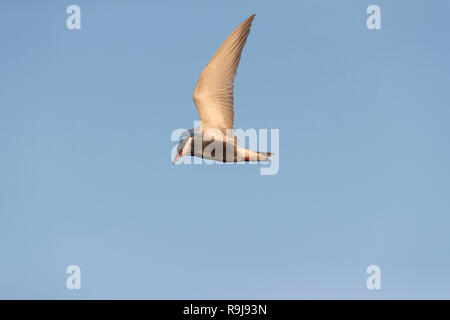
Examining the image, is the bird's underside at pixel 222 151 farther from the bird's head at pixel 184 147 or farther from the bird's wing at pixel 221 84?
the bird's wing at pixel 221 84

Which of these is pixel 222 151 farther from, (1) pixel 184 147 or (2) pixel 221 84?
Answer: (2) pixel 221 84

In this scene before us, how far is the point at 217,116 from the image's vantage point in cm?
1217

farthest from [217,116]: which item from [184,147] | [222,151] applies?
[184,147]

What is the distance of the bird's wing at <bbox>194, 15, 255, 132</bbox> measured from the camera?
11.5m

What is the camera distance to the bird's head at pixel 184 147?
39.0ft

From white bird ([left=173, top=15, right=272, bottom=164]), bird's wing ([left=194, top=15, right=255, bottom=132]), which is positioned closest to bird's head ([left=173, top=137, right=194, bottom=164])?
white bird ([left=173, top=15, right=272, bottom=164])

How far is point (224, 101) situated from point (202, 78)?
33.9 inches

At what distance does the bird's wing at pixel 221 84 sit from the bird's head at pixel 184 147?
0.61m

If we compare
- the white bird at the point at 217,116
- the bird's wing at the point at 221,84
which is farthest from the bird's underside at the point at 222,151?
the bird's wing at the point at 221,84

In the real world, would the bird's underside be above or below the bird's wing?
below

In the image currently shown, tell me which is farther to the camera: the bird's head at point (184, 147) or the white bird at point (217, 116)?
the bird's head at point (184, 147)

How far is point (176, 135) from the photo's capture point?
12172 millimetres

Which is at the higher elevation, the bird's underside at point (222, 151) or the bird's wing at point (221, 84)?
the bird's wing at point (221, 84)

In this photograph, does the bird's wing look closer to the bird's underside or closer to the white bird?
the white bird
